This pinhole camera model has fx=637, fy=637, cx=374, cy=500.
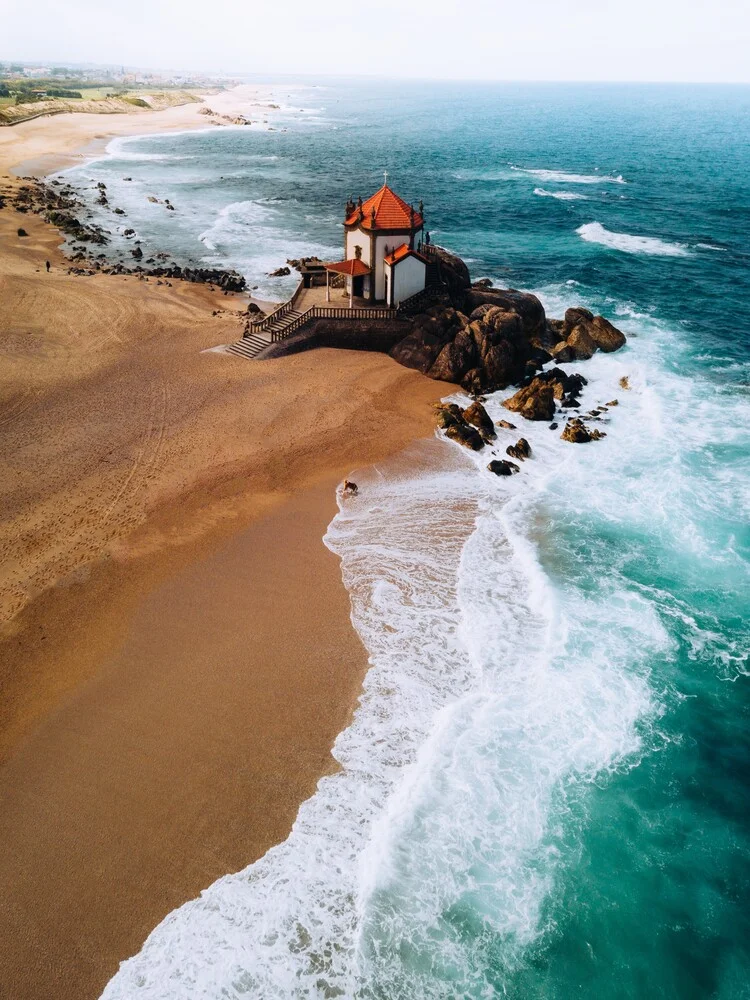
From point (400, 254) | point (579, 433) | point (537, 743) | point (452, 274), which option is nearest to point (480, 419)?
point (579, 433)

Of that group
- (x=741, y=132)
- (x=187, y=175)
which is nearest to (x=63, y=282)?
(x=187, y=175)

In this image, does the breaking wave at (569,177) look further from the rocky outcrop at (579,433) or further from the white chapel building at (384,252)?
the rocky outcrop at (579,433)

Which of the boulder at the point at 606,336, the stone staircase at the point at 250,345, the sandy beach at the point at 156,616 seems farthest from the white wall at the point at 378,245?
the boulder at the point at 606,336

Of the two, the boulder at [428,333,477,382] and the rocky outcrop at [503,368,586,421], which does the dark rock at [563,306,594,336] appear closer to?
the rocky outcrop at [503,368,586,421]

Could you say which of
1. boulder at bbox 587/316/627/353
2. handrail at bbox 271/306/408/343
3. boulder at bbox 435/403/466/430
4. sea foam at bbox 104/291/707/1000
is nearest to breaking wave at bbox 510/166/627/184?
boulder at bbox 587/316/627/353

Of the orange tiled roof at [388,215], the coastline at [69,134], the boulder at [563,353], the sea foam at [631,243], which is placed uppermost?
the coastline at [69,134]

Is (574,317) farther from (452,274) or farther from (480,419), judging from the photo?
(480,419)

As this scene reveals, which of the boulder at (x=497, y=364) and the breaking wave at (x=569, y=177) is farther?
the breaking wave at (x=569, y=177)

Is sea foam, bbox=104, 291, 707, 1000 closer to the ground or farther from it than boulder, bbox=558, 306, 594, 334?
closer to the ground
